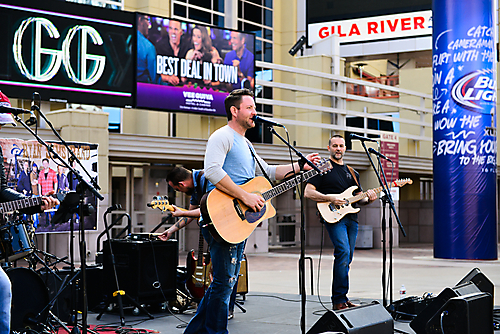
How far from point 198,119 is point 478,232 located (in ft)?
34.5

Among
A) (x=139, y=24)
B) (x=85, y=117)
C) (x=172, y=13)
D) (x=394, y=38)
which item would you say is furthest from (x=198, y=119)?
(x=394, y=38)

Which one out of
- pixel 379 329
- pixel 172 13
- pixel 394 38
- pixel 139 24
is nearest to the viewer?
pixel 379 329

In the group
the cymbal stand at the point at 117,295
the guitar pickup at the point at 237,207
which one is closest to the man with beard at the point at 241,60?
the cymbal stand at the point at 117,295

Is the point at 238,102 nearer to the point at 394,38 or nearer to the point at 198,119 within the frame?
the point at 198,119

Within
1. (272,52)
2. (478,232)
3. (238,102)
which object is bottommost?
(478,232)

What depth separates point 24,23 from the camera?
1477 centimetres

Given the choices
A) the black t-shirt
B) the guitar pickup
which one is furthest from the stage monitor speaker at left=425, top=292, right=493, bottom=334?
the black t-shirt

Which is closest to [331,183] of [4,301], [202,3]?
[4,301]

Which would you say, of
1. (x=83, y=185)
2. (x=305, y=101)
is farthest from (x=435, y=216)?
(x=83, y=185)

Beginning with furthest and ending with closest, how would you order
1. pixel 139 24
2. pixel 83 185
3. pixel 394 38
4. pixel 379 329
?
pixel 394 38, pixel 139 24, pixel 83 185, pixel 379 329

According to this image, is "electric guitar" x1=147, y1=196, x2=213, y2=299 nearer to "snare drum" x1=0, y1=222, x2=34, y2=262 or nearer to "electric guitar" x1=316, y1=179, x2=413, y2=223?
"electric guitar" x1=316, y1=179, x2=413, y2=223

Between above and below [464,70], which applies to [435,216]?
below

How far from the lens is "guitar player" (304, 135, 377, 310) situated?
7.09 meters

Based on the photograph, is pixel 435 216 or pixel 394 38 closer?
pixel 435 216
